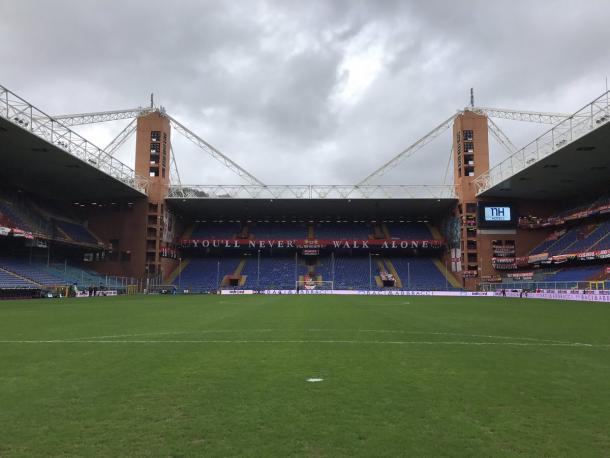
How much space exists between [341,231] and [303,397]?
79639mm

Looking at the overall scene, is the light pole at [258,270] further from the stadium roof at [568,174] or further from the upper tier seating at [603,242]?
the upper tier seating at [603,242]

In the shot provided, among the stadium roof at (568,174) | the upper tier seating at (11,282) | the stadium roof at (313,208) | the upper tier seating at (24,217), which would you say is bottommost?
the upper tier seating at (11,282)

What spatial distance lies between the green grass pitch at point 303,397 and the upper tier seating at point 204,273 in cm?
5977

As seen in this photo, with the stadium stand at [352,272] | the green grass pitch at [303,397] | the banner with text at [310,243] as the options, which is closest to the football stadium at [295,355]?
the green grass pitch at [303,397]

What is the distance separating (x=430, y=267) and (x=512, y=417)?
76.3 meters

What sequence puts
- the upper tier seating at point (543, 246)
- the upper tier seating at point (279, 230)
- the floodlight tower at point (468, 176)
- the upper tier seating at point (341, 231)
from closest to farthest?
the upper tier seating at point (543, 246)
the floodlight tower at point (468, 176)
the upper tier seating at point (341, 231)
the upper tier seating at point (279, 230)

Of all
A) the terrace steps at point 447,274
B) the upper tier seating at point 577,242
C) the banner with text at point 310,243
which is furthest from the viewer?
the banner with text at point 310,243

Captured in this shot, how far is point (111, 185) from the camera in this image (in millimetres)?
63250

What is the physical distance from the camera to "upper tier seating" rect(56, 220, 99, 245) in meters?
62.6

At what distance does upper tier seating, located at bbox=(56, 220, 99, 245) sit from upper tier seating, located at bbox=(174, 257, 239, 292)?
1461 centimetres

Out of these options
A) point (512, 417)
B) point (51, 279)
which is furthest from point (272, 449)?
point (51, 279)

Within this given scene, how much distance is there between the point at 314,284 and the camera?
75750mm

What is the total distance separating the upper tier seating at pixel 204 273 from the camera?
74113 millimetres

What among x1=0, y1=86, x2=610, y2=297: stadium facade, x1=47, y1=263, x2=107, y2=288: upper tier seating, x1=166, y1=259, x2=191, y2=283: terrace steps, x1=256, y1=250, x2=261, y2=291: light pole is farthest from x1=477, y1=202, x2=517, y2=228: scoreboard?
x1=47, y1=263, x2=107, y2=288: upper tier seating
